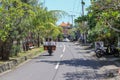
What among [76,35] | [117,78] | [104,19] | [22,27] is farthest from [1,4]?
[76,35]

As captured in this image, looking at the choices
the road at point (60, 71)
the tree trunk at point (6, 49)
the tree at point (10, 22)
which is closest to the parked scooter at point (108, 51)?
the road at point (60, 71)

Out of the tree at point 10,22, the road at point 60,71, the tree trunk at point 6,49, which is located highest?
the tree at point 10,22

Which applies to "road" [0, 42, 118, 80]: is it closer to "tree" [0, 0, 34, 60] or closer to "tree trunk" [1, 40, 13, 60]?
"tree trunk" [1, 40, 13, 60]

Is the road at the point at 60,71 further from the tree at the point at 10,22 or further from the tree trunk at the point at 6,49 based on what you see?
the tree at the point at 10,22

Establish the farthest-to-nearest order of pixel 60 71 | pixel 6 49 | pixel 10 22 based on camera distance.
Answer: pixel 6 49
pixel 10 22
pixel 60 71

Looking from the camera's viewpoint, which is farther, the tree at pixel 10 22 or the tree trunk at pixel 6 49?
the tree trunk at pixel 6 49

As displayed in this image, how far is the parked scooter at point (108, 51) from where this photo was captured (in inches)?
1345

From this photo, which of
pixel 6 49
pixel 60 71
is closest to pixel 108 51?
pixel 6 49

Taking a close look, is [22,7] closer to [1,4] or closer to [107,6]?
[1,4]

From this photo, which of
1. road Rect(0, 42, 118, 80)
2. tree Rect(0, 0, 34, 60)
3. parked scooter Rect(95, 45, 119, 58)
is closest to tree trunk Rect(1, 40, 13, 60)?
tree Rect(0, 0, 34, 60)

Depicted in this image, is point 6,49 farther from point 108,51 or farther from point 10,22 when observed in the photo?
point 108,51

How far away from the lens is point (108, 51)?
37188 mm

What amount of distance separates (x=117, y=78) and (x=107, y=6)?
4.18 m

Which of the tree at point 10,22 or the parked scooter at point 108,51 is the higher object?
the tree at point 10,22
